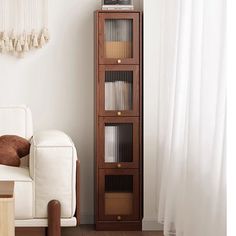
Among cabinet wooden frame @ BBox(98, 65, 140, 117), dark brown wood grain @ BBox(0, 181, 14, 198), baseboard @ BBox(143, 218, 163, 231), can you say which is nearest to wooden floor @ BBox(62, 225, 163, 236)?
baseboard @ BBox(143, 218, 163, 231)

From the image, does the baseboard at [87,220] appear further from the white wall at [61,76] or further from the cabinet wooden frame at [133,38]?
the cabinet wooden frame at [133,38]

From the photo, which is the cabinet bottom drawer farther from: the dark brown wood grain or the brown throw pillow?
the dark brown wood grain

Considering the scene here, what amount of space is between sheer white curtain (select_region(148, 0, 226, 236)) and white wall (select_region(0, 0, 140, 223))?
70cm

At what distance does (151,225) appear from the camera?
479 cm

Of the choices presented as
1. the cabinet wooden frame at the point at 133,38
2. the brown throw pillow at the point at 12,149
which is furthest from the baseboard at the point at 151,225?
the cabinet wooden frame at the point at 133,38

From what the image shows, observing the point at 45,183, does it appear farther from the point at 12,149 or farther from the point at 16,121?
the point at 16,121

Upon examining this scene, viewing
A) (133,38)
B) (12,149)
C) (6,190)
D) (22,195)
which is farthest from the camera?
(133,38)

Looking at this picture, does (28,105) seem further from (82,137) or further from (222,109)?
(222,109)

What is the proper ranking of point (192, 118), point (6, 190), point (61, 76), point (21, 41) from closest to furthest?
point (6, 190)
point (192, 118)
point (21, 41)
point (61, 76)

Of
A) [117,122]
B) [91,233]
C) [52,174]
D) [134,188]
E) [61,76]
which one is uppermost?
[61,76]

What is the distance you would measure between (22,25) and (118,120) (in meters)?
1.05

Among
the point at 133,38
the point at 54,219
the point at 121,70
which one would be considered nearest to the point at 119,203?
the point at 54,219

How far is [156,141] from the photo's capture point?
188 inches

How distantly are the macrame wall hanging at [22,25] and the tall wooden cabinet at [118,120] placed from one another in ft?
1.65
